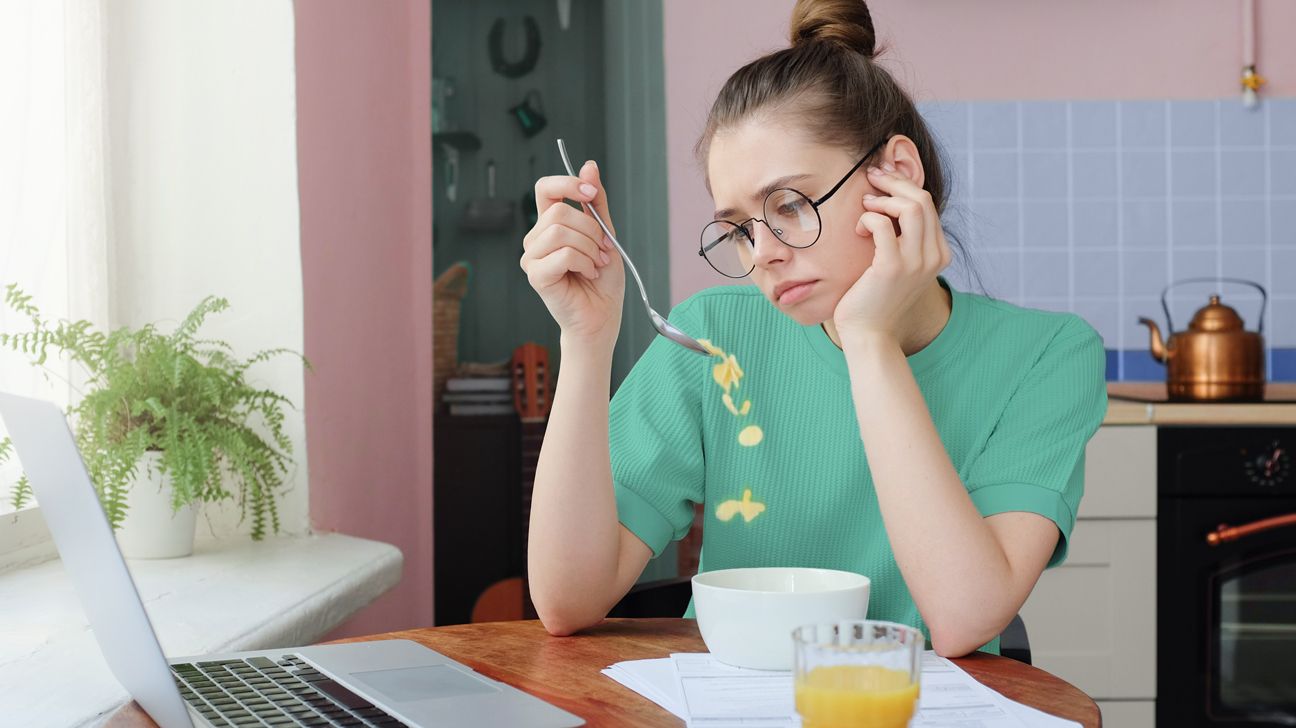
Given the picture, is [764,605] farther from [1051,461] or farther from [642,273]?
[642,273]

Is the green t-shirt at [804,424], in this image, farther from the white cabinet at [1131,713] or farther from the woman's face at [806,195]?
the white cabinet at [1131,713]

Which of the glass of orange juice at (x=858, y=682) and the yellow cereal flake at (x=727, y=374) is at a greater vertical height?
the yellow cereal flake at (x=727, y=374)

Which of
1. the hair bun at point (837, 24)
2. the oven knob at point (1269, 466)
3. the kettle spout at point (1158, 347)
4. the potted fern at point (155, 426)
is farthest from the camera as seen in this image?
the kettle spout at point (1158, 347)

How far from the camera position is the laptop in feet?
2.17

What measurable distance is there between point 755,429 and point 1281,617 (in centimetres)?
174

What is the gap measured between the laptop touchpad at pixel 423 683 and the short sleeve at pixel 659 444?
38 cm

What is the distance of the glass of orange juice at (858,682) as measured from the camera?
660mm

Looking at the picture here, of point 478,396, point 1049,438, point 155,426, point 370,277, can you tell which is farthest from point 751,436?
point 478,396

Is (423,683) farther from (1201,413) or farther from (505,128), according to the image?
(505,128)

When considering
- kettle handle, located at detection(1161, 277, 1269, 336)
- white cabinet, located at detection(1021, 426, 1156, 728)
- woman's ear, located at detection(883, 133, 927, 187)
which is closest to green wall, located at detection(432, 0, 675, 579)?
kettle handle, located at detection(1161, 277, 1269, 336)

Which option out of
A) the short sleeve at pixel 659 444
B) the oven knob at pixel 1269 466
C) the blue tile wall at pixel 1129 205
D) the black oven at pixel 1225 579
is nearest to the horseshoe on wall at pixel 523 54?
the blue tile wall at pixel 1129 205

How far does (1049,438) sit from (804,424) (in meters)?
0.27

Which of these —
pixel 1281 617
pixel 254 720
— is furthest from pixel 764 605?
pixel 1281 617

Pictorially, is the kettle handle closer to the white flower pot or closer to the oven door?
the oven door
